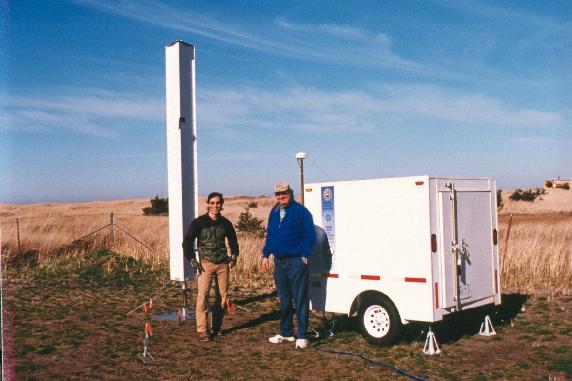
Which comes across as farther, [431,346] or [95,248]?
[95,248]

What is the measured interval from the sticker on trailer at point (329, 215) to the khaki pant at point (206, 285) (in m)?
1.49

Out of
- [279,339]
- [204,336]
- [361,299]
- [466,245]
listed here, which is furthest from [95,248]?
[466,245]

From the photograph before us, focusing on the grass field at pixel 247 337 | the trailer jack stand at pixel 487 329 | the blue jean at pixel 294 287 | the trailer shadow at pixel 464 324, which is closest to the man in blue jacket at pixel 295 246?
the blue jean at pixel 294 287

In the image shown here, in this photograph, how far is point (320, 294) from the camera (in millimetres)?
7918

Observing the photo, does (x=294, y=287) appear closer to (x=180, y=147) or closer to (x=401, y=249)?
(x=401, y=249)

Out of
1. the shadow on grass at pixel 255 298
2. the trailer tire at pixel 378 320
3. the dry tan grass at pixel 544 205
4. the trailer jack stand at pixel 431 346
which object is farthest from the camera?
the dry tan grass at pixel 544 205

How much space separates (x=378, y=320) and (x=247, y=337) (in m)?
1.95

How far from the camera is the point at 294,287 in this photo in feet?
24.0

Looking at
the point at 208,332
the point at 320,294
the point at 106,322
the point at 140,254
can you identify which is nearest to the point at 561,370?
the point at 320,294

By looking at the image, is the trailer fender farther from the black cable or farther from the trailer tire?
the black cable

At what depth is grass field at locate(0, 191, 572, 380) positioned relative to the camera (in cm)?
629

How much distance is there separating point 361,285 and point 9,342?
191 inches

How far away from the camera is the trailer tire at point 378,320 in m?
7.00

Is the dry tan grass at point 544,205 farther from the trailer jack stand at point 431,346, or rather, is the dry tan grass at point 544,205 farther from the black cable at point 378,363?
the black cable at point 378,363
